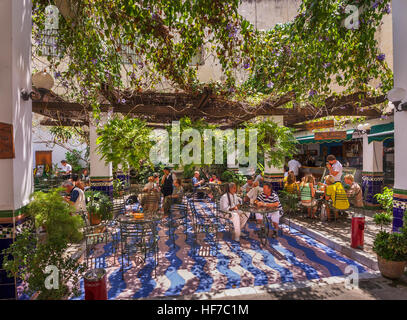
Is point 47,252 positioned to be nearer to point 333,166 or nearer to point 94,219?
point 94,219

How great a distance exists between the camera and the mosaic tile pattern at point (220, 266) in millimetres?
4176

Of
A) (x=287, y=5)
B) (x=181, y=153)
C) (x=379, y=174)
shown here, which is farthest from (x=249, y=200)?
(x=287, y=5)

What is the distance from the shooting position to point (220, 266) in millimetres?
4910

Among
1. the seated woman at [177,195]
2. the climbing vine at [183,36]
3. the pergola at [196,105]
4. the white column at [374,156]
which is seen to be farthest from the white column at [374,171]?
the seated woman at [177,195]

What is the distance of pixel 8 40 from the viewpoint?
3.73 m

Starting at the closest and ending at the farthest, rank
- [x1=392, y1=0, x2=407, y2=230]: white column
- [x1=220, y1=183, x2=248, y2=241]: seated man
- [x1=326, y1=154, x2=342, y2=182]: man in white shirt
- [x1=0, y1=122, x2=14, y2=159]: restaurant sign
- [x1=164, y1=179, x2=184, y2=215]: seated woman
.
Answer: [x1=0, y1=122, x2=14, y2=159]: restaurant sign, [x1=392, y1=0, x2=407, y2=230]: white column, [x1=220, y1=183, x2=248, y2=241]: seated man, [x1=164, y1=179, x2=184, y2=215]: seated woman, [x1=326, y1=154, x2=342, y2=182]: man in white shirt

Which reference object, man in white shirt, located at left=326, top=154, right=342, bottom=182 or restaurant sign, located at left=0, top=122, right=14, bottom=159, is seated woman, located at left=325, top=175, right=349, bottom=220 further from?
restaurant sign, located at left=0, top=122, right=14, bottom=159

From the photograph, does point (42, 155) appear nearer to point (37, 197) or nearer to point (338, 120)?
point (37, 197)

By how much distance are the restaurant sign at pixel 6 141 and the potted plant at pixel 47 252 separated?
78 centimetres

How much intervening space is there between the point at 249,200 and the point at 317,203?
2.26m

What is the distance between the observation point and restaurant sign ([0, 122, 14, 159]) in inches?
143

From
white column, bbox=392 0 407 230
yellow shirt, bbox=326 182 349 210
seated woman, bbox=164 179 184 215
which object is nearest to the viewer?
white column, bbox=392 0 407 230

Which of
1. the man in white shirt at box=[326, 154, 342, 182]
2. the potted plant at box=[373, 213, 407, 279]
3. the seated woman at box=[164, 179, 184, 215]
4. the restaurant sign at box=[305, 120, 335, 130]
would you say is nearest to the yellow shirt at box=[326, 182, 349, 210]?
the man in white shirt at box=[326, 154, 342, 182]

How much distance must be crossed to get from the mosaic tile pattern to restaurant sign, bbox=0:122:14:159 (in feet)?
7.81
